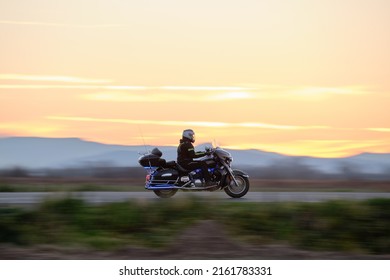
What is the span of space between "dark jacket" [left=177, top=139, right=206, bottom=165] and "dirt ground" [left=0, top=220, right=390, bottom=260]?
15.2ft

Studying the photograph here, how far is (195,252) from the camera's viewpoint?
31.9ft

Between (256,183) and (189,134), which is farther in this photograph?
(256,183)

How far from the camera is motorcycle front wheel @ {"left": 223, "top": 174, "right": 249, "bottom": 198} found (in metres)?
14.8

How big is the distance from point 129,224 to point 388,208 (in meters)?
4.14

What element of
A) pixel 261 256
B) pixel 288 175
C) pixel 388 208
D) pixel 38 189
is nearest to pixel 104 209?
pixel 261 256

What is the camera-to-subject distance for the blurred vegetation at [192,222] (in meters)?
10.5

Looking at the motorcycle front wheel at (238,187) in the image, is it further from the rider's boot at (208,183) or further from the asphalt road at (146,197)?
the rider's boot at (208,183)

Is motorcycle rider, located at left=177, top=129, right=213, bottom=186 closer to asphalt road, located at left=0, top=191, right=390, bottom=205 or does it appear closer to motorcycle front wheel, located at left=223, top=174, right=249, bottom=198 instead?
motorcycle front wheel, located at left=223, top=174, right=249, bottom=198

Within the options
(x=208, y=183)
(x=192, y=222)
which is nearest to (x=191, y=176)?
(x=208, y=183)

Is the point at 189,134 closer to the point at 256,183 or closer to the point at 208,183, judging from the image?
the point at 208,183

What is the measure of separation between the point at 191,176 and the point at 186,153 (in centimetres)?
53

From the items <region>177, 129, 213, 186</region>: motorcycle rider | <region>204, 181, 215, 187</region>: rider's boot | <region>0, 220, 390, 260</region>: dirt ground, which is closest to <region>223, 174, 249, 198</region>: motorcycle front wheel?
<region>204, 181, 215, 187</region>: rider's boot

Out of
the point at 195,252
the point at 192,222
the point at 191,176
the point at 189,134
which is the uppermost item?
the point at 189,134
